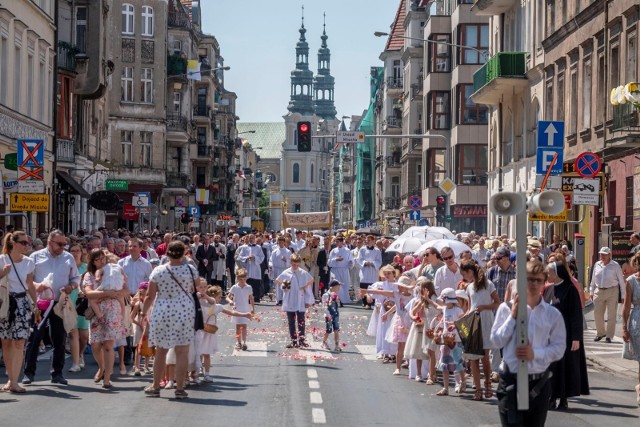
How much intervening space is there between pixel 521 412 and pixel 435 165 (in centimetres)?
6582

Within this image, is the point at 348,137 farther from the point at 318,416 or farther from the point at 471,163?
the point at 318,416

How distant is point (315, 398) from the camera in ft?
52.3

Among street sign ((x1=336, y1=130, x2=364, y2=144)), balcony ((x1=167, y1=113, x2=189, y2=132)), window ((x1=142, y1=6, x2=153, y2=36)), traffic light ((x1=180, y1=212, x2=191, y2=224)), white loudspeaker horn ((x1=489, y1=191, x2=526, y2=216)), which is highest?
window ((x1=142, y1=6, x2=153, y2=36))

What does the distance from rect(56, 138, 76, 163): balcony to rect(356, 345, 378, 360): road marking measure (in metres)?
23.3

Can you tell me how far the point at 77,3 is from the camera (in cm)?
4928

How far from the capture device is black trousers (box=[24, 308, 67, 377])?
17.3 metres

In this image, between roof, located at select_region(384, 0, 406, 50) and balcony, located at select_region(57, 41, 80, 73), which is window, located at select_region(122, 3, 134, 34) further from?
roof, located at select_region(384, 0, 406, 50)

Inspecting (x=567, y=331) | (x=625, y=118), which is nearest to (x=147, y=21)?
(x=625, y=118)

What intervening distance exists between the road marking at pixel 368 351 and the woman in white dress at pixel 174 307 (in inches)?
252

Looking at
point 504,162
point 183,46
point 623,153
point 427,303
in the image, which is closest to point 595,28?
point 623,153

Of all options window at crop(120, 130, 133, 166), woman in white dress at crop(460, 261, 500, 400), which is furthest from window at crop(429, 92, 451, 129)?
woman in white dress at crop(460, 261, 500, 400)

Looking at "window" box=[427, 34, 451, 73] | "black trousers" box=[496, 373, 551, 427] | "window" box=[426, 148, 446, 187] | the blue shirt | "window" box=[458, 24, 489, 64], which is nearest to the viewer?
"black trousers" box=[496, 373, 551, 427]

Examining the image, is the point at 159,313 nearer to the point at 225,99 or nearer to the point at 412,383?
the point at 412,383

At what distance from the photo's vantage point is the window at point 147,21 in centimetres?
7750
